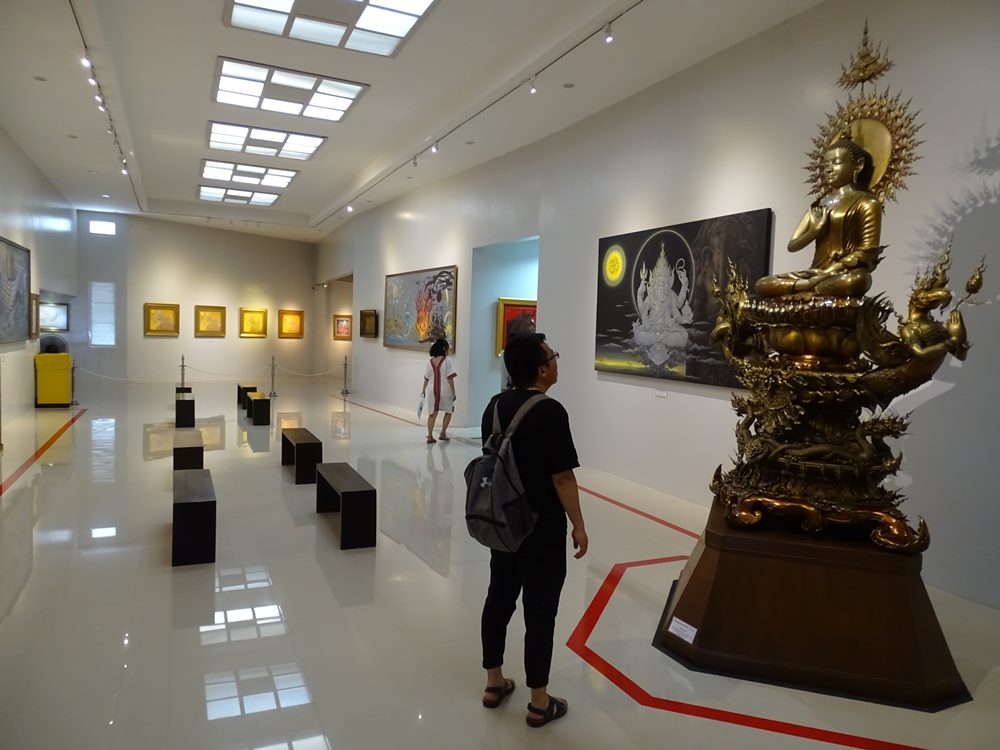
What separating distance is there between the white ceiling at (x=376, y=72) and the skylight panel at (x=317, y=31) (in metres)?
0.22

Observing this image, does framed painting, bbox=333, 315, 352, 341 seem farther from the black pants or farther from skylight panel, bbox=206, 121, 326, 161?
the black pants

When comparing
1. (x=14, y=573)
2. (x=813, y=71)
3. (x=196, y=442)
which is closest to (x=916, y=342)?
(x=813, y=71)

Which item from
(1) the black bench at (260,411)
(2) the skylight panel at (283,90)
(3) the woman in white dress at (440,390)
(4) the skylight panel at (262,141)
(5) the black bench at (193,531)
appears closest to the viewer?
(5) the black bench at (193,531)

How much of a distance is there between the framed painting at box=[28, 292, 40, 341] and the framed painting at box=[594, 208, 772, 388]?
12.3 metres

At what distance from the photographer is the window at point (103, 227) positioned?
69.6 ft

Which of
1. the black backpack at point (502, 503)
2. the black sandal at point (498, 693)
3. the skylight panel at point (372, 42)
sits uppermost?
the skylight panel at point (372, 42)

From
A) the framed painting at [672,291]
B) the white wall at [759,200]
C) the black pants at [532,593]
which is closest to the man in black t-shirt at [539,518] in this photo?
the black pants at [532,593]

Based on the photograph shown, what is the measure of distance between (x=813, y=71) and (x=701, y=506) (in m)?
4.58

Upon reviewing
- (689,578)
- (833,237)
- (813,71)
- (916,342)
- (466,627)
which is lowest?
(466,627)

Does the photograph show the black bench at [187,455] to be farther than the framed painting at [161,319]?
No

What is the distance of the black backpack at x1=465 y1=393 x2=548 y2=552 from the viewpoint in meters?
3.06

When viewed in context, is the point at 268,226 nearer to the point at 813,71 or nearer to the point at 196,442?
the point at 196,442

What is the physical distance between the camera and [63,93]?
10.0 m

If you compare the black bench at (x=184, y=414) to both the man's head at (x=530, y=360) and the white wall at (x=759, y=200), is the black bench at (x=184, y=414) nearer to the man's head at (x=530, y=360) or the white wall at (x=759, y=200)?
the white wall at (x=759, y=200)
